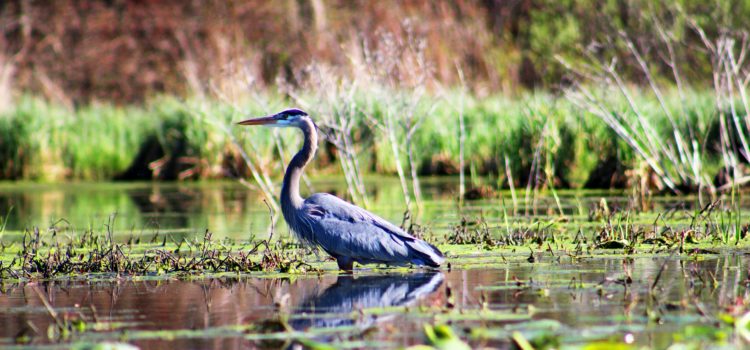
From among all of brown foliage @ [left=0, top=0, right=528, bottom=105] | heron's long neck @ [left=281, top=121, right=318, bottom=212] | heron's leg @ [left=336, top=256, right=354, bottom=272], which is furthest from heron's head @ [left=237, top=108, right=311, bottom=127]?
brown foliage @ [left=0, top=0, right=528, bottom=105]

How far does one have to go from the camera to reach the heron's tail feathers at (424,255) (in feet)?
25.2

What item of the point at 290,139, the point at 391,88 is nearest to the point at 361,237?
the point at 391,88

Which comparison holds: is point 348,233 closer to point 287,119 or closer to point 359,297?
point 359,297

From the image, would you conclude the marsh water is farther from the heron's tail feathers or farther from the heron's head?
the heron's head

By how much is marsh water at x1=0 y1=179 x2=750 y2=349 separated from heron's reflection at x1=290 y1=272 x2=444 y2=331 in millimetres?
10

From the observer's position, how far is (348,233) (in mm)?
7918

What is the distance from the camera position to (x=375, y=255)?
7883 millimetres

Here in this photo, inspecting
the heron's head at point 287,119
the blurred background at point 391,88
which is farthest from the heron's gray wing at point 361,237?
the blurred background at point 391,88

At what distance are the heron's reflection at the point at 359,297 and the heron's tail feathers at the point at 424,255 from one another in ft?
0.27

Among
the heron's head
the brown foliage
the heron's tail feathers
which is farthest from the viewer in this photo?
the brown foliage

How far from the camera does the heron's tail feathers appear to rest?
767cm

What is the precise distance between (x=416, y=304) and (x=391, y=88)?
615 cm

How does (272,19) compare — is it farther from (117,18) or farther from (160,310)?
(160,310)

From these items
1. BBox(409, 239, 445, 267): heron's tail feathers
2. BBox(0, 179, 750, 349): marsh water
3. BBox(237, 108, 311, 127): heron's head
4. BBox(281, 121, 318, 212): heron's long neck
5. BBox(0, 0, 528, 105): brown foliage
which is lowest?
BBox(0, 179, 750, 349): marsh water
